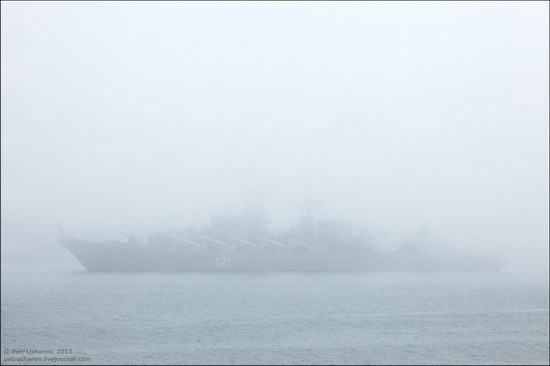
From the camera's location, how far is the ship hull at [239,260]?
60.2 m

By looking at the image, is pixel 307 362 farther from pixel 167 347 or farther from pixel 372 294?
pixel 372 294

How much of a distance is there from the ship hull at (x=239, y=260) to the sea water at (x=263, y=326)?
1586cm

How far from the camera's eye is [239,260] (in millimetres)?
66875

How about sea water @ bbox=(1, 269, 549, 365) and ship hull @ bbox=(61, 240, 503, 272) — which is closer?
sea water @ bbox=(1, 269, 549, 365)

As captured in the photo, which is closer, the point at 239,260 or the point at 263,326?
the point at 263,326

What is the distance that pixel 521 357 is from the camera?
22.6 metres

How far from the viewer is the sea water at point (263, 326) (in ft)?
70.7

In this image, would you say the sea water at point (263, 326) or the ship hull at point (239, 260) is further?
the ship hull at point (239, 260)

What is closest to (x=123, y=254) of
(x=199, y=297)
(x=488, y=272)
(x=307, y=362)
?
(x=199, y=297)

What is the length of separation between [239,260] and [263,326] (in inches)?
1573

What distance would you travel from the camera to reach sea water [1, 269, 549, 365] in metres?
21.6

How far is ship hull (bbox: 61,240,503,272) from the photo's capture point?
60188 millimetres

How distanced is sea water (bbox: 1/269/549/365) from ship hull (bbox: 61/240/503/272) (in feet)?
52.0

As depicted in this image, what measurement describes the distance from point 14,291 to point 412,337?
31104 mm
